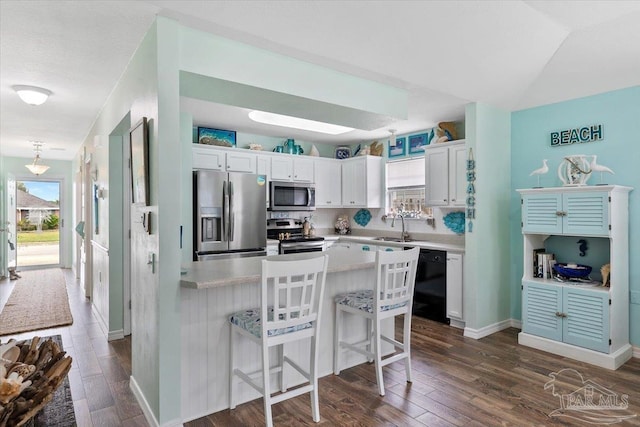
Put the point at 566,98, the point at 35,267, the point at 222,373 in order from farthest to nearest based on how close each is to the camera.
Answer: the point at 35,267 → the point at 566,98 → the point at 222,373

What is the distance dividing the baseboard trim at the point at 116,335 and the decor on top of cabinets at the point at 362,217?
3.81 meters

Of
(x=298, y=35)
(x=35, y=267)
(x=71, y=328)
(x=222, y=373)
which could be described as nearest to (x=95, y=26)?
(x=298, y=35)

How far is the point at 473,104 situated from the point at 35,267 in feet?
29.9

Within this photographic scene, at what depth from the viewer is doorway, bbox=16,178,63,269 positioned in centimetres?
841

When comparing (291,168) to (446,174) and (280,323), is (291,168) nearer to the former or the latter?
(446,174)

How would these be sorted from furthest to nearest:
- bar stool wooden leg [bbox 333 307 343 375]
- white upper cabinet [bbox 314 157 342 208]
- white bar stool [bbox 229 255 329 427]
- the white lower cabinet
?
white upper cabinet [bbox 314 157 342 208]
the white lower cabinet
bar stool wooden leg [bbox 333 307 343 375]
white bar stool [bbox 229 255 329 427]

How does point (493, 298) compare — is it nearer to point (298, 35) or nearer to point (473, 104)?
point (473, 104)

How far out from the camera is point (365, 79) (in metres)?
3.26

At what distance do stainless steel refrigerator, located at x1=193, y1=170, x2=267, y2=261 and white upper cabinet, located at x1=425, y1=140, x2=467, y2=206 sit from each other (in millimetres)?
2162

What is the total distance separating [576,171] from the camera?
3533mm

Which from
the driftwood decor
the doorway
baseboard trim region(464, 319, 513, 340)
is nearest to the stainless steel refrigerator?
baseboard trim region(464, 319, 513, 340)
